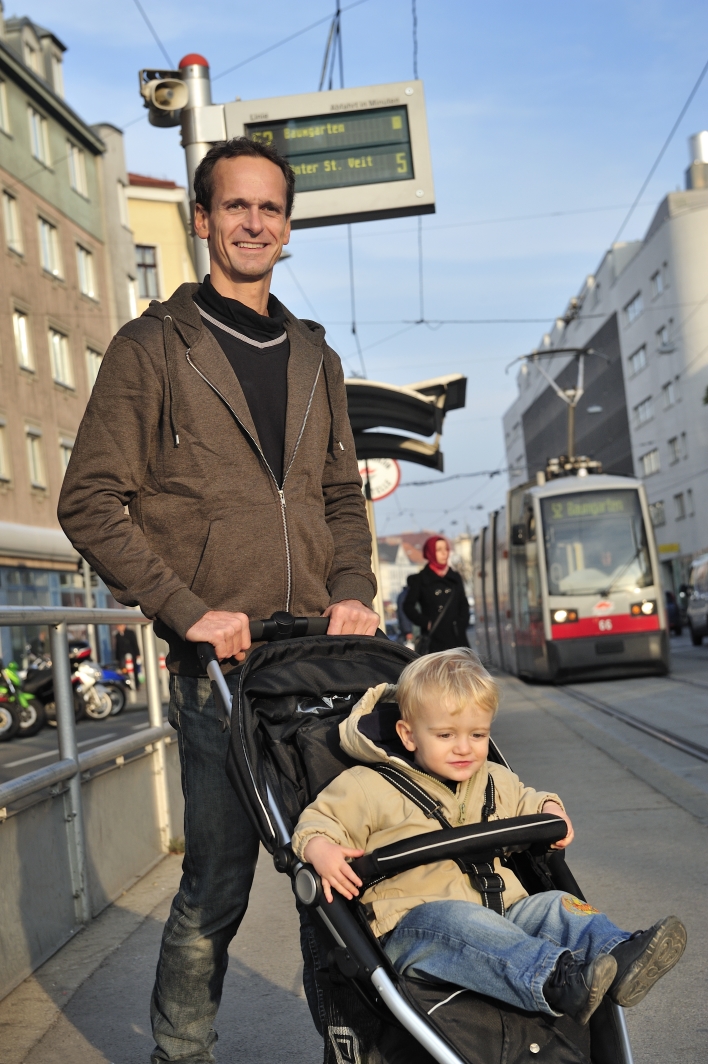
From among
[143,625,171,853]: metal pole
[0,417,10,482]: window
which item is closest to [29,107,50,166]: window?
[0,417,10,482]: window

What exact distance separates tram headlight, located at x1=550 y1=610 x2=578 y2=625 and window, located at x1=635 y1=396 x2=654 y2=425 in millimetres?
50204

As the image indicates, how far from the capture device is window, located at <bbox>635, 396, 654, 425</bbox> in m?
68.8

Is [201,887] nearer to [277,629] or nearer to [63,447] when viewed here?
[277,629]

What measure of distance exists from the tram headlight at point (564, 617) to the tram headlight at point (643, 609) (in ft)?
2.86

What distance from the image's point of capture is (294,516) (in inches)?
131

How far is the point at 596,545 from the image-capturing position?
2048 centimetres

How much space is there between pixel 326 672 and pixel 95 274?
1504 inches

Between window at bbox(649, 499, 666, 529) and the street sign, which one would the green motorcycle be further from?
window at bbox(649, 499, 666, 529)

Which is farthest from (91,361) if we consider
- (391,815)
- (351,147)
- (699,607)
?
(391,815)

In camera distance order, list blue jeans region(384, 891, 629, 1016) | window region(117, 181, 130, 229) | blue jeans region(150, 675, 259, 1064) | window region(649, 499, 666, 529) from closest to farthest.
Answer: blue jeans region(384, 891, 629, 1016), blue jeans region(150, 675, 259, 1064), window region(117, 181, 130, 229), window region(649, 499, 666, 529)

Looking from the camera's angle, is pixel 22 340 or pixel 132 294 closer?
pixel 22 340

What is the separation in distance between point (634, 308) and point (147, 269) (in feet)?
107

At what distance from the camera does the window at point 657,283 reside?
64188 mm

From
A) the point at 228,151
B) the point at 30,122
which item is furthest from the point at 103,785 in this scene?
the point at 30,122
